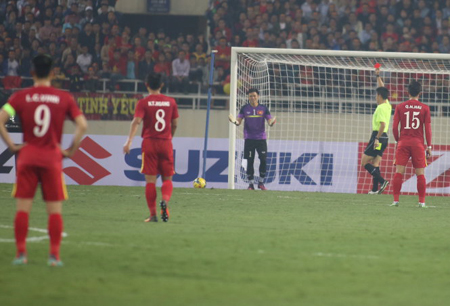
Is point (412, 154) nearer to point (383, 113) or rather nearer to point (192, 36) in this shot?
point (383, 113)

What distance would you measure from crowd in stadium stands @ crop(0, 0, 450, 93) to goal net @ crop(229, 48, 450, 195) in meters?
1.92

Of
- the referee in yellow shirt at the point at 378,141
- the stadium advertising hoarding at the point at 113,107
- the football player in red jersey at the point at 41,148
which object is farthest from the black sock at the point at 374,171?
the football player in red jersey at the point at 41,148

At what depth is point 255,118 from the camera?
1777 centimetres

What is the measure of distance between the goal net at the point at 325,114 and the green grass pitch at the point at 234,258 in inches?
217

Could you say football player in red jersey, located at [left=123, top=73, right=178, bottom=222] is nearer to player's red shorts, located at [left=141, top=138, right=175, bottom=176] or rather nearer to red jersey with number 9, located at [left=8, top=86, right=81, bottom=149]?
player's red shorts, located at [left=141, top=138, right=175, bottom=176]

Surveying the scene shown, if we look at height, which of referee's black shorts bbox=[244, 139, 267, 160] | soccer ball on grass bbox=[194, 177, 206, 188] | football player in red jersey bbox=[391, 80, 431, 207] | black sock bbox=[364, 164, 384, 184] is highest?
football player in red jersey bbox=[391, 80, 431, 207]

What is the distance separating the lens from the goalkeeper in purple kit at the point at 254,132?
1772cm

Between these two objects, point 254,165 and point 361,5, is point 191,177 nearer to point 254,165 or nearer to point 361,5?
point 254,165

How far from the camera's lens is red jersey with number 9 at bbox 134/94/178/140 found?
10188mm

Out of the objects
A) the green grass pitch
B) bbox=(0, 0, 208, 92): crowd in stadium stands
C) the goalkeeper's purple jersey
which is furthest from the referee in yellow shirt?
bbox=(0, 0, 208, 92): crowd in stadium stands

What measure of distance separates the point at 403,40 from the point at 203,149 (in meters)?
7.70

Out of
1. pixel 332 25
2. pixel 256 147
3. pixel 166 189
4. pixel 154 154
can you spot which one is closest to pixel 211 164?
pixel 256 147

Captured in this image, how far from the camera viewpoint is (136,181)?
18.6 meters

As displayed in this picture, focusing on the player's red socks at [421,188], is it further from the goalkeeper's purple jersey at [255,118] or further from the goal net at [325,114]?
the goalkeeper's purple jersey at [255,118]
